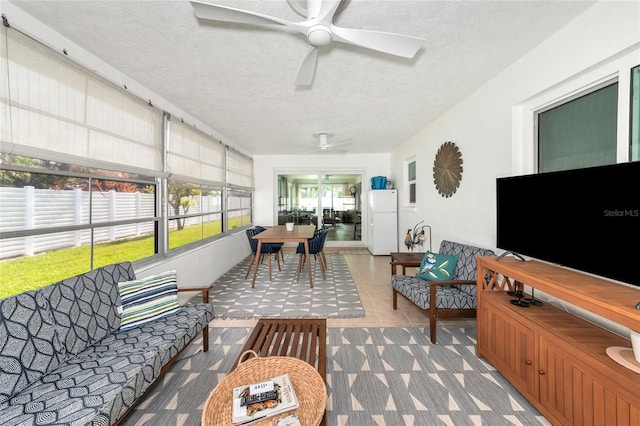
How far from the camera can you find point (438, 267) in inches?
108

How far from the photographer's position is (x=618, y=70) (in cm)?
155

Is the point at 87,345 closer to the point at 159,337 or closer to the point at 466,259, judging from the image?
the point at 159,337

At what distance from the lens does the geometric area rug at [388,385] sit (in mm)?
1492

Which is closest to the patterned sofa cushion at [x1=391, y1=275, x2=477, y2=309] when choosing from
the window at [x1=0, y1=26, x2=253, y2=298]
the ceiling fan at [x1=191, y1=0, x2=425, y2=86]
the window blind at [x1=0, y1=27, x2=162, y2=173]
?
the ceiling fan at [x1=191, y1=0, x2=425, y2=86]

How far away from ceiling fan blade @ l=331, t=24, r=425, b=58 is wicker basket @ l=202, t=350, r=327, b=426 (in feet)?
6.85

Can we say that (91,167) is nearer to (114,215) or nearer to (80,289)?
(114,215)

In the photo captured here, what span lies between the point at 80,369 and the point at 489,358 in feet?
9.13

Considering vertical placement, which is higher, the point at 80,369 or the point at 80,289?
the point at 80,289

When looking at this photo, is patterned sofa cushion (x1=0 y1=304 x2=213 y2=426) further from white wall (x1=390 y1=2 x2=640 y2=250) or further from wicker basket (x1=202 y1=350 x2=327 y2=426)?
white wall (x1=390 y1=2 x2=640 y2=250)

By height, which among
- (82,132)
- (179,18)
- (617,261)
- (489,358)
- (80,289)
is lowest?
(489,358)

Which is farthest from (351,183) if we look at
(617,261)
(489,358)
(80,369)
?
(80,369)

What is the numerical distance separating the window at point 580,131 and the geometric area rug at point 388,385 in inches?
69.8

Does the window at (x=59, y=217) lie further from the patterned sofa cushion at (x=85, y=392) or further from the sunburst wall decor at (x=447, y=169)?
the sunburst wall decor at (x=447, y=169)

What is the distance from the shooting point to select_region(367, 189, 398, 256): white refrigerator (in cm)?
575
